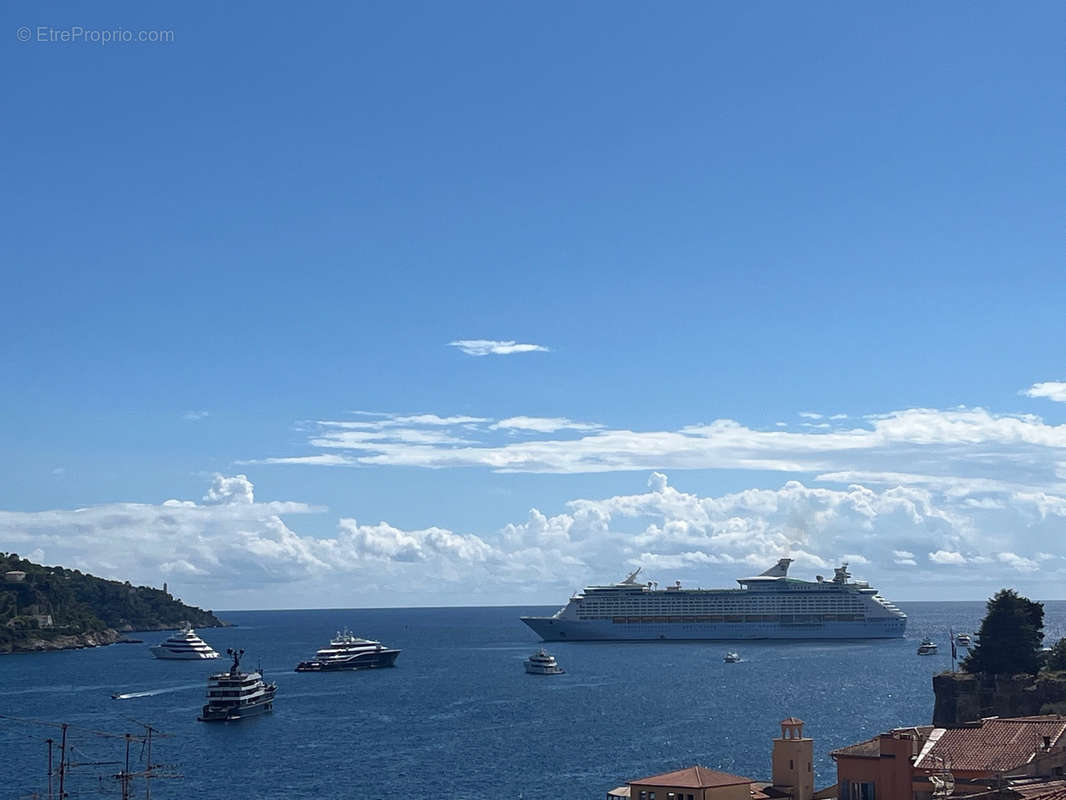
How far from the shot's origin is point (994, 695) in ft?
293

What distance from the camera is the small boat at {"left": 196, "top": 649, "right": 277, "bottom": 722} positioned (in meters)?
126

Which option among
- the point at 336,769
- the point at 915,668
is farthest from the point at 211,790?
the point at 915,668

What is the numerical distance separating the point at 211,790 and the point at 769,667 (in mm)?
114961

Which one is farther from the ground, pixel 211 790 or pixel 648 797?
pixel 648 797

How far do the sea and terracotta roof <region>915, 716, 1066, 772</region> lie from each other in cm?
2825

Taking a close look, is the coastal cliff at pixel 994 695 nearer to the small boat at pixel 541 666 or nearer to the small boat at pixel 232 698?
the small boat at pixel 232 698

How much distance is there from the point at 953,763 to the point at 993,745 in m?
2.78

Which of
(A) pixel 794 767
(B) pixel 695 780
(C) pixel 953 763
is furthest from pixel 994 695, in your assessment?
(B) pixel 695 780

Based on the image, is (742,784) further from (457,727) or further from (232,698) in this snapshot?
(232,698)

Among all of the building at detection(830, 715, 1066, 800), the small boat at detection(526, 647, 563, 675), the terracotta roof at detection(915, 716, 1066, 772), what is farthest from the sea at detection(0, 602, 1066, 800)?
the building at detection(830, 715, 1066, 800)

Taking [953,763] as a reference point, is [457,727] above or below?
below

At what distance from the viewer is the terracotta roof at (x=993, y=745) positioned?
151ft

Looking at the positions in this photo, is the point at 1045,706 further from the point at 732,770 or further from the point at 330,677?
the point at 330,677

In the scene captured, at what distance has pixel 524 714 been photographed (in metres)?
128
